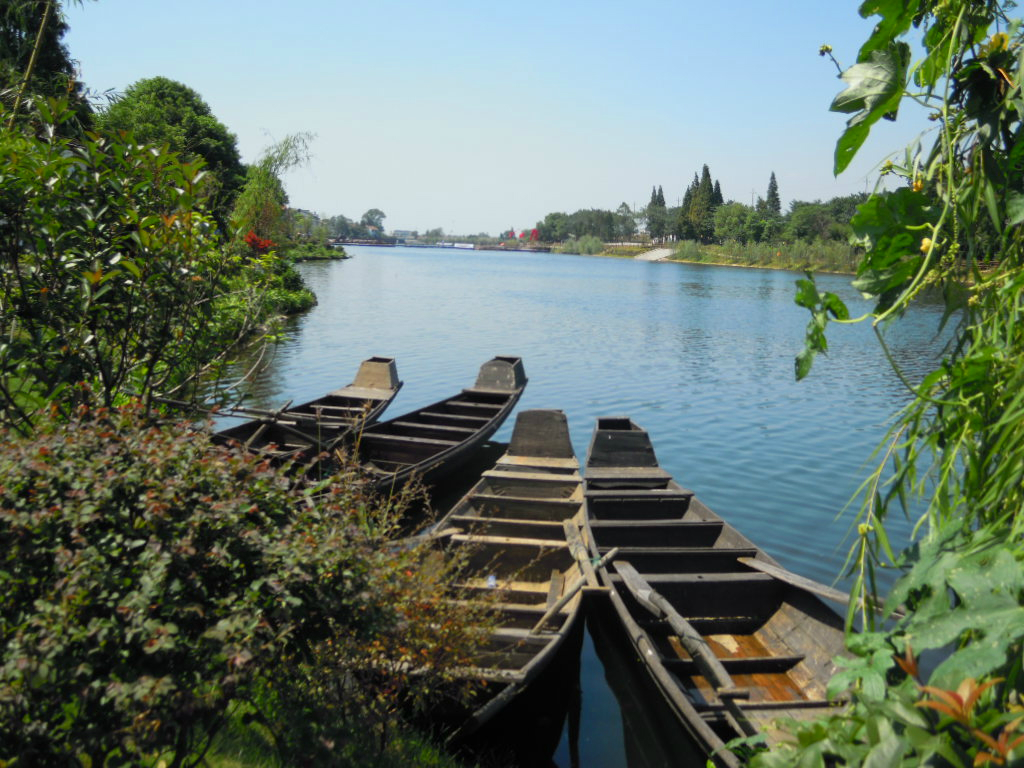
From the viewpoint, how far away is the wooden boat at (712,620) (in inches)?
193

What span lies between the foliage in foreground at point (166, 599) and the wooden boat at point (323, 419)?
409 cm

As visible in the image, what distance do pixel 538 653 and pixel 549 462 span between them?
503 centimetres

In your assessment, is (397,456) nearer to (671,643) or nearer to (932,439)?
(671,643)

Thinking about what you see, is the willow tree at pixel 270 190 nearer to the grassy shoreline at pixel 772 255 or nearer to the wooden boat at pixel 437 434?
the wooden boat at pixel 437 434

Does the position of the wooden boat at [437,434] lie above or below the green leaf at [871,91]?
below

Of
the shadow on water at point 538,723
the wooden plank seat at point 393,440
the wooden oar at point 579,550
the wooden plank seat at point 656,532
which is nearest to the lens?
the shadow on water at point 538,723

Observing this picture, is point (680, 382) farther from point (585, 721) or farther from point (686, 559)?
point (585, 721)

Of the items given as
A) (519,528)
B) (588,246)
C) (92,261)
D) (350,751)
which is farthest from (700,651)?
(588,246)

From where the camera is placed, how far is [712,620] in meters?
6.64

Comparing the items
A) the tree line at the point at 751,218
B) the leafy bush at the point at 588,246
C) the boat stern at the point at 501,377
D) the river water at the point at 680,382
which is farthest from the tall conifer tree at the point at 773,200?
the boat stern at the point at 501,377

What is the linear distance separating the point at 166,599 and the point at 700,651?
3825 mm

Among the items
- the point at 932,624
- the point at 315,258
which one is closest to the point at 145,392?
the point at 932,624

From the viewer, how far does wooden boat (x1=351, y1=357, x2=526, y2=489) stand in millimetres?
10328

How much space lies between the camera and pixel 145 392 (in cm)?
559
